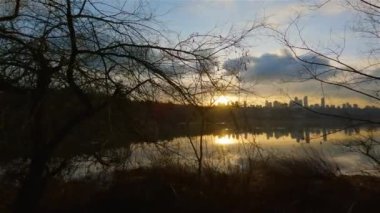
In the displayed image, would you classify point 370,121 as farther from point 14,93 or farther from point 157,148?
point 14,93

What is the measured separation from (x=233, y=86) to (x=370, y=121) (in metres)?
2.02

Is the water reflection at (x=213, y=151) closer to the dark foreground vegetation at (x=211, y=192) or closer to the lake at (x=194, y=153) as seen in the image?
the lake at (x=194, y=153)

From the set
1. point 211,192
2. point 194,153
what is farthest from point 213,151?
point 211,192

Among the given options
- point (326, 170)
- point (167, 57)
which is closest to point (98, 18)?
point (167, 57)

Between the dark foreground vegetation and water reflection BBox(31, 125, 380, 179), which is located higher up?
water reflection BBox(31, 125, 380, 179)

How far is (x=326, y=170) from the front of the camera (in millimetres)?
11289

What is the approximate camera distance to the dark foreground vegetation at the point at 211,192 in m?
9.20

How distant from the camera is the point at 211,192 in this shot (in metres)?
10.1

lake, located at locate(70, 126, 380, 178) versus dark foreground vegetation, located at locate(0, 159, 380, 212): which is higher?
lake, located at locate(70, 126, 380, 178)

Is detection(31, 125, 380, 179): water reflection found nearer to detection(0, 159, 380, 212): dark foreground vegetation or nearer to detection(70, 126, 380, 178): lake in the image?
detection(70, 126, 380, 178): lake

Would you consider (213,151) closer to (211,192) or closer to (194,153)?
(194,153)

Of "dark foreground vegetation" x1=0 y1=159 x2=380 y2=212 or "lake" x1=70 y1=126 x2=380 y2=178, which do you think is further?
"dark foreground vegetation" x1=0 y1=159 x2=380 y2=212

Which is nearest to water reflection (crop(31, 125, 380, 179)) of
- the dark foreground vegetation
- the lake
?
the lake

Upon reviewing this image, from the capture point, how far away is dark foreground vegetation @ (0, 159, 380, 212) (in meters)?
9.20
